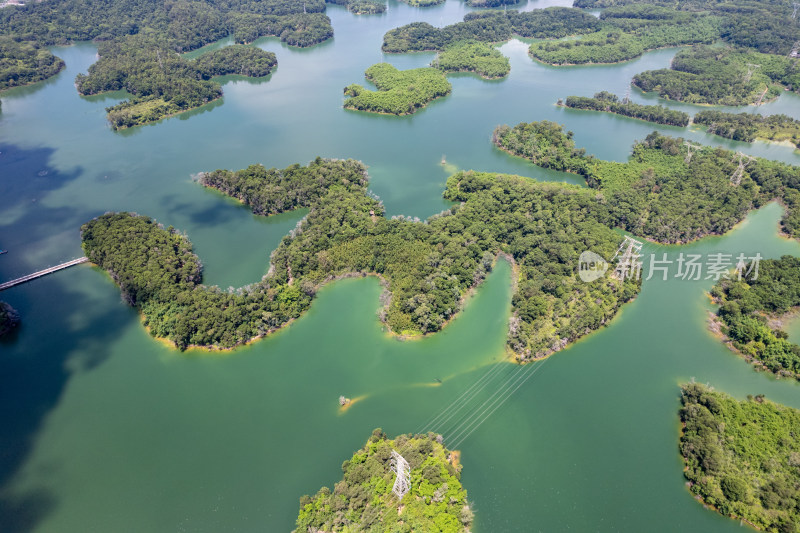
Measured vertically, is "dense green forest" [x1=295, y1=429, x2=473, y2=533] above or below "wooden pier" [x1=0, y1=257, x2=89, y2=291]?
below

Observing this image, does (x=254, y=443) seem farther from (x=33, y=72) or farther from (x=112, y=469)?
(x=33, y=72)

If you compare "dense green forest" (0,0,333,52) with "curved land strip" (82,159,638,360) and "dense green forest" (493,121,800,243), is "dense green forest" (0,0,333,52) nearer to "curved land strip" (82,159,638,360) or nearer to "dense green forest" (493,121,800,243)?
"curved land strip" (82,159,638,360)

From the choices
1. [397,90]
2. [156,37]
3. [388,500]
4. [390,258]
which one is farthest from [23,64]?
[388,500]

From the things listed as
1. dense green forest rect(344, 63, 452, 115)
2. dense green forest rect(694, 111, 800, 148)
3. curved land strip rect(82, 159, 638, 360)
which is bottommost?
curved land strip rect(82, 159, 638, 360)

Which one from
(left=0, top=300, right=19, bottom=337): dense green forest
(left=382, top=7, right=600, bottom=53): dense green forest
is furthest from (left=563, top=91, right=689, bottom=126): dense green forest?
(left=0, top=300, right=19, bottom=337): dense green forest

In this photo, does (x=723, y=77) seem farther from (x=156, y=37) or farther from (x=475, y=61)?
(x=156, y=37)

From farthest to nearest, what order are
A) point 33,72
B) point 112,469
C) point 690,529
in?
point 33,72
point 112,469
point 690,529

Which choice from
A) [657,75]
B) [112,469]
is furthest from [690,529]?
[657,75]
